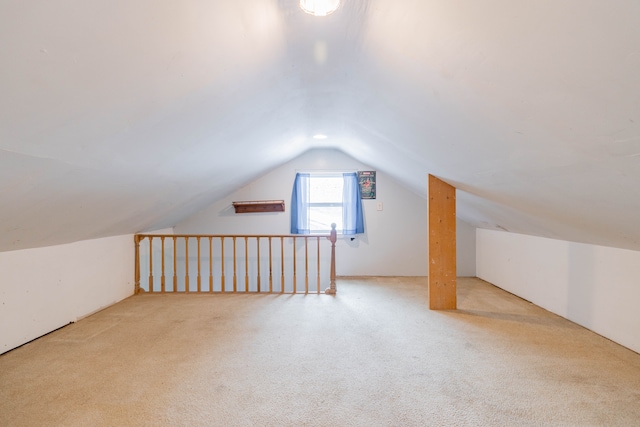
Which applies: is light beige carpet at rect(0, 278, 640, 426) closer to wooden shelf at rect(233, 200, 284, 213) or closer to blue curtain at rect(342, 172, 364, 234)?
blue curtain at rect(342, 172, 364, 234)

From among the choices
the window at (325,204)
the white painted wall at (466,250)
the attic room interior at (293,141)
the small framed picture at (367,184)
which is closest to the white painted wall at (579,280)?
the attic room interior at (293,141)

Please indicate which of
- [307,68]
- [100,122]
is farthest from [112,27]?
[307,68]

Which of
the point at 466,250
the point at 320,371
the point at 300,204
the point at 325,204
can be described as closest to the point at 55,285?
the point at 320,371

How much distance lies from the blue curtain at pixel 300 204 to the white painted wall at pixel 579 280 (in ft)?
8.68

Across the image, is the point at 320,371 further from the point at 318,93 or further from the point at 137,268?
the point at 137,268

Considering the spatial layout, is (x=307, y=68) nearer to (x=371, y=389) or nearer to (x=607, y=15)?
(x=607, y=15)

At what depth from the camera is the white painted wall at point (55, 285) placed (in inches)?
85.6

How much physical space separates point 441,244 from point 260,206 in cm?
267

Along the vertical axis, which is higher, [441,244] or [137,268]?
[441,244]

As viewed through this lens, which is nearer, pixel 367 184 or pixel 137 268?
pixel 137 268

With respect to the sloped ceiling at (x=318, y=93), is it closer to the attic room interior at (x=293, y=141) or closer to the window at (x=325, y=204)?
the attic room interior at (x=293, y=141)

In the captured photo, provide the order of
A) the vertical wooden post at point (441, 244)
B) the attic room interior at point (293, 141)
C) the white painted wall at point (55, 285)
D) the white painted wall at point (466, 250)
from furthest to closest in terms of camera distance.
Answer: the white painted wall at point (466, 250)
the vertical wooden post at point (441, 244)
the white painted wall at point (55, 285)
the attic room interior at point (293, 141)

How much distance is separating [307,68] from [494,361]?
224cm

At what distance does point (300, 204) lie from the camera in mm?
4621
